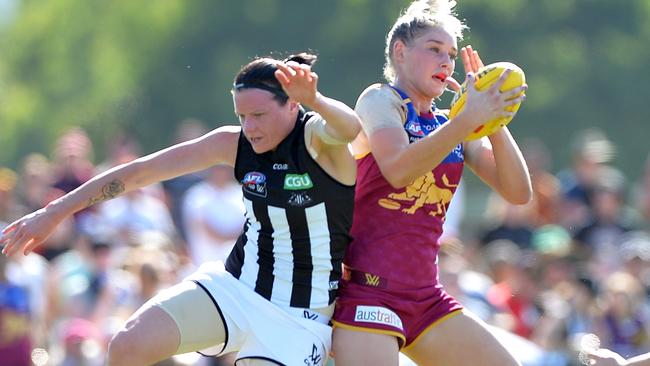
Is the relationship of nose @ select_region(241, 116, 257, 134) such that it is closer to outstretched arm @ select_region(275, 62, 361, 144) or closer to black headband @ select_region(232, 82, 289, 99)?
black headband @ select_region(232, 82, 289, 99)

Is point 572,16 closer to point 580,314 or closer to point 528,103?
point 528,103

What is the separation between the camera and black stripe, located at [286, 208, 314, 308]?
593 cm

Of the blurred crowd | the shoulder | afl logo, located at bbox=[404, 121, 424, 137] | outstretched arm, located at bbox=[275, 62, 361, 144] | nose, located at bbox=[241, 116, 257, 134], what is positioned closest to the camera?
outstretched arm, located at bbox=[275, 62, 361, 144]

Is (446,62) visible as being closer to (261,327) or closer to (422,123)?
(422,123)

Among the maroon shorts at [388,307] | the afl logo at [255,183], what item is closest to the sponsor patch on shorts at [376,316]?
the maroon shorts at [388,307]

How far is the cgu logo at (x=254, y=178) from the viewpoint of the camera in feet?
19.4

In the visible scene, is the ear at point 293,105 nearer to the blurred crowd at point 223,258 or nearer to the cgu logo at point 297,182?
the cgu logo at point 297,182

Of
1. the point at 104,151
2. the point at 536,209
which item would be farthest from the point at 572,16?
the point at 536,209

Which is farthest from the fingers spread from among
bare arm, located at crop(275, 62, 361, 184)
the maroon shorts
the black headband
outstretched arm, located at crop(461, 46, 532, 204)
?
Answer: the maroon shorts

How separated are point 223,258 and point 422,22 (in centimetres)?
559

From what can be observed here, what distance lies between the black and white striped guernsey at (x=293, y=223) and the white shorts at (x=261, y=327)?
0.06 m

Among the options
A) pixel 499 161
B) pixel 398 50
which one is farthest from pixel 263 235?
pixel 499 161

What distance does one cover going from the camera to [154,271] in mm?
9852

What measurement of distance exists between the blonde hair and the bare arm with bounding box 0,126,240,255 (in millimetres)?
843
